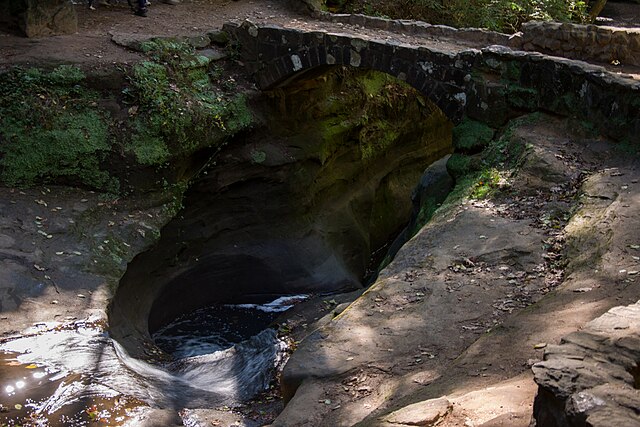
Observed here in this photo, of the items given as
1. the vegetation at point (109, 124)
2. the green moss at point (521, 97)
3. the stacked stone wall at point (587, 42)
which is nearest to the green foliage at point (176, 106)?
the vegetation at point (109, 124)

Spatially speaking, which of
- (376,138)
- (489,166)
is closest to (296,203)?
(376,138)

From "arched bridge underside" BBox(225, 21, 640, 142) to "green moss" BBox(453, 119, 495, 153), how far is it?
5.7 inches

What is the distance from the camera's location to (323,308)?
12.4 m

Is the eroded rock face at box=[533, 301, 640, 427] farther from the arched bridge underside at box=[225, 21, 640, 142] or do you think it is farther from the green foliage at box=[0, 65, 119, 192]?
the green foliage at box=[0, 65, 119, 192]

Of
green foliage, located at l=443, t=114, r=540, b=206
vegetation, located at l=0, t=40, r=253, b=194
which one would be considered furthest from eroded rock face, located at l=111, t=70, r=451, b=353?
green foliage, located at l=443, t=114, r=540, b=206

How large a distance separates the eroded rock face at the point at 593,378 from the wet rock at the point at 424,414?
78cm

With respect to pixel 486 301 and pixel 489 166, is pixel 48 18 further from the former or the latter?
pixel 486 301

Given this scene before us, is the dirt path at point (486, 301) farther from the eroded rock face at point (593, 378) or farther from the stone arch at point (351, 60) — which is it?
the stone arch at point (351, 60)

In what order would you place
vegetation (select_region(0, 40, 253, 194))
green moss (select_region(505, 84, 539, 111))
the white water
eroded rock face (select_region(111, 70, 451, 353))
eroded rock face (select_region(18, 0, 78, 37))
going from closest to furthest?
1. the white water
2. green moss (select_region(505, 84, 539, 111))
3. vegetation (select_region(0, 40, 253, 194))
4. eroded rock face (select_region(18, 0, 78, 37))
5. eroded rock face (select_region(111, 70, 451, 353))

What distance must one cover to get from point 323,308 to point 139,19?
24.1 ft

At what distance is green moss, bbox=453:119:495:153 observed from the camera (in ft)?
35.2

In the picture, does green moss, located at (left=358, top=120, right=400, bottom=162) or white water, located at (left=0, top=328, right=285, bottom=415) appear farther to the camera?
green moss, located at (left=358, top=120, right=400, bottom=162)

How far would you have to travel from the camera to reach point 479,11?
15.6 m

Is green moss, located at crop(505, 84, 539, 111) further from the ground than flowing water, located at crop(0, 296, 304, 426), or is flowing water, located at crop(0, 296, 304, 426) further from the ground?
green moss, located at crop(505, 84, 539, 111)
